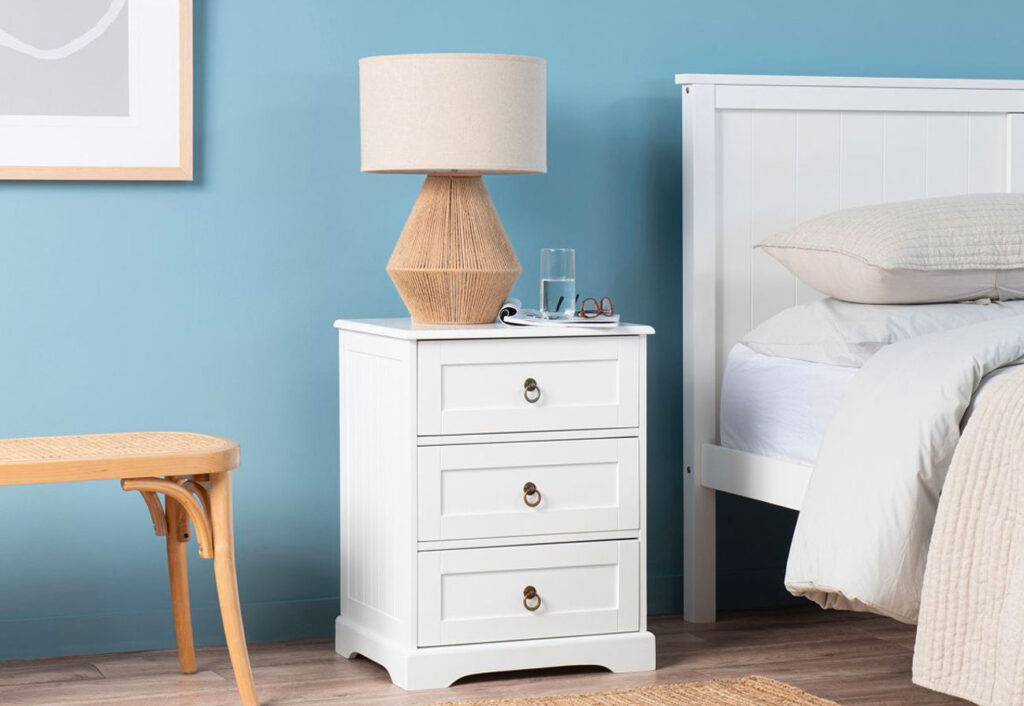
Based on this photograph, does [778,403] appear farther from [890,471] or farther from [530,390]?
[890,471]

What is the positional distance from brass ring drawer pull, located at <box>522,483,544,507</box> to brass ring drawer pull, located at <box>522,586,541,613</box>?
0.15 meters

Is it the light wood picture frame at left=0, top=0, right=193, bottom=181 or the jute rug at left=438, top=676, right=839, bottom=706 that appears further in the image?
the light wood picture frame at left=0, top=0, right=193, bottom=181

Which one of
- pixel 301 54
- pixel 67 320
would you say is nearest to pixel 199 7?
pixel 301 54

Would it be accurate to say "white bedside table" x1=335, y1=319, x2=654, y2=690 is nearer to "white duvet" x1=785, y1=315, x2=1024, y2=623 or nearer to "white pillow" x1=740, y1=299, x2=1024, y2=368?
"white pillow" x1=740, y1=299, x2=1024, y2=368

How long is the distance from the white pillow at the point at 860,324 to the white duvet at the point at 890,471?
0.23 metres

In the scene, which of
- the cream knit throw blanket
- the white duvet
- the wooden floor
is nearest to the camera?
the cream knit throw blanket

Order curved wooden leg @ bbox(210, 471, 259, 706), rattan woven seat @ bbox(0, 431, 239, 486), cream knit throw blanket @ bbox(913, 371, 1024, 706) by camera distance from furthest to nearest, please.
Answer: curved wooden leg @ bbox(210, 471, 259, 706)
rattan woven seat @ bbox(0, 431, 239, 486)
cream knit throw blanket @ bbox(913, 371, 1024, 706)

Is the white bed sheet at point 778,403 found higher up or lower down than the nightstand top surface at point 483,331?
lower down

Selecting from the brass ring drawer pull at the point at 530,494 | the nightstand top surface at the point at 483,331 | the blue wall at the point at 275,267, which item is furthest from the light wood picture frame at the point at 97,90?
the brass ring drawer pull at the point at 530,494

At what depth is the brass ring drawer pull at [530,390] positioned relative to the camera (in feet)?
7.97

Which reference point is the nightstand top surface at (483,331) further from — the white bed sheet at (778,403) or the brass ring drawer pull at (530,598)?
the brass ring drawer pull at (530,598)

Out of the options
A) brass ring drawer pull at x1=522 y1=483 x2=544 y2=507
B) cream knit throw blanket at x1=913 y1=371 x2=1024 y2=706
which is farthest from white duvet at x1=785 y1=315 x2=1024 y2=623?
brass ring drawer pull at x1=522 y1=483 x2=544 y2=507

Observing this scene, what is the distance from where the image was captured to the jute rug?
7.45ft

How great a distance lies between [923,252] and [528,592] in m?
0.88
